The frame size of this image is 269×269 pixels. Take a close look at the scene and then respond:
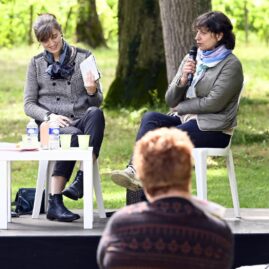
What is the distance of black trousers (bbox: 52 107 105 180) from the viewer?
7.39 metres

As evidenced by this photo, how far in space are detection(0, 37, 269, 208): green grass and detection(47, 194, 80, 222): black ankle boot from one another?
1480 millimetres

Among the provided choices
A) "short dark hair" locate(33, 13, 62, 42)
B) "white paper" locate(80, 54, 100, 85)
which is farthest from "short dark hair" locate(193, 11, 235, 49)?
"short dark hair" locate(33, 13, 62, 42)

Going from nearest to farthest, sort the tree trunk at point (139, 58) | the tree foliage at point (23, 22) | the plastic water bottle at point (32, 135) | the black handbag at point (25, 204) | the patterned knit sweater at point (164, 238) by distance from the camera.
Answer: the patterned knit sweater at point (164, 238)
the plastic water bottle at point (32, 135)
the black handbag at point (25, 204)
the tree trunk at point (139, 58)
the tree foliage at point (23, 22)

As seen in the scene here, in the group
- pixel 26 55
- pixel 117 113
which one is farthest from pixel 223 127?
pixel 26 55

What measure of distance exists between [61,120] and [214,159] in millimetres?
4050

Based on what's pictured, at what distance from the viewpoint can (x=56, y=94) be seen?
7883mm

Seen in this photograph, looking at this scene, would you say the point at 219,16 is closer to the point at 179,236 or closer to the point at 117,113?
the point at 179,236

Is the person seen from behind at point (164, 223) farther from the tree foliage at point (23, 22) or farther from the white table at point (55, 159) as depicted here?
the tree foliage at point (23, 22)

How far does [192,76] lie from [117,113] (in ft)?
23.5

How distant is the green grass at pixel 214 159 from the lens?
983 cm

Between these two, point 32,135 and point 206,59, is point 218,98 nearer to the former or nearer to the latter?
point 206,59

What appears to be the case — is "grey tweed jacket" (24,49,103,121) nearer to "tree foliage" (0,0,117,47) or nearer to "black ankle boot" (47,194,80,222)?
"black ankle boot" (47,194,80,222)

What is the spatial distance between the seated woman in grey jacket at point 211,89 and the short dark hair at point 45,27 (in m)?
0.84

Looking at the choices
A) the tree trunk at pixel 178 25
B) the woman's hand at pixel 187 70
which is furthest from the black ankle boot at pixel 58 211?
the tree trunk at pixel 178 25
